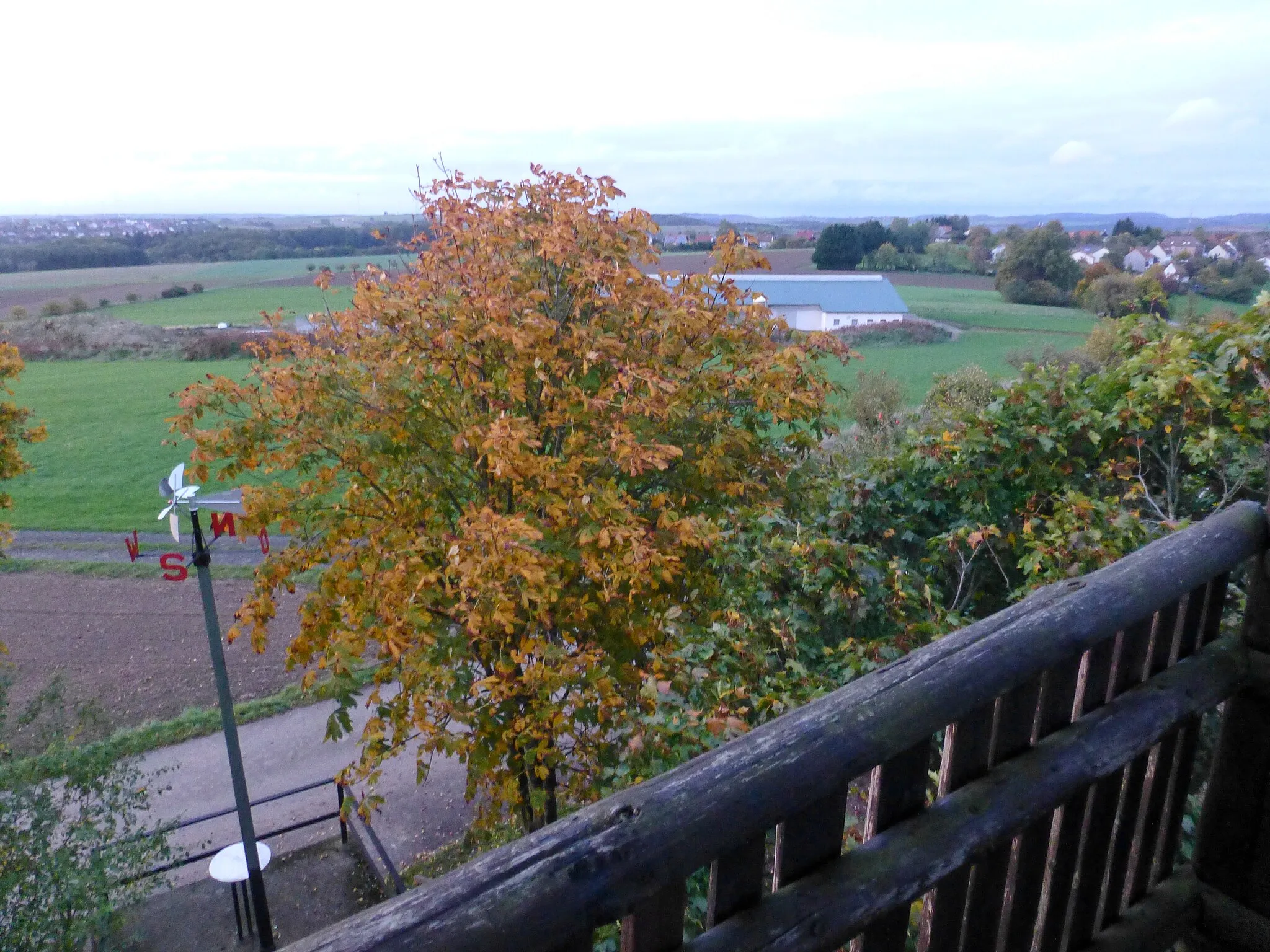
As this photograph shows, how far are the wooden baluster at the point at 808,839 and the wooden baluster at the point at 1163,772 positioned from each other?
3.21ft

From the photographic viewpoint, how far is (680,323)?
5.68 meters

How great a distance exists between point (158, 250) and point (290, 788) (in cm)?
→ 1498

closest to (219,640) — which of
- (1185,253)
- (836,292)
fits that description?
(1185,253)

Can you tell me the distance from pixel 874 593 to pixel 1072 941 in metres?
2.44

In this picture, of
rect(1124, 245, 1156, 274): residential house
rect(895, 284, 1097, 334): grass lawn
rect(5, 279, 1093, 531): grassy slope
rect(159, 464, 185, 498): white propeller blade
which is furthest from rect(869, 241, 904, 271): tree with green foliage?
rect(159, 464, 185, 498): white propeller blade

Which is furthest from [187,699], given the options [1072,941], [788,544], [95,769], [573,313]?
[1072,941]

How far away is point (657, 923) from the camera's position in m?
0.87

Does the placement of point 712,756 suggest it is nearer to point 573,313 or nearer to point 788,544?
point 788,544

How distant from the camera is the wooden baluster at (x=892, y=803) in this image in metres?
1.10

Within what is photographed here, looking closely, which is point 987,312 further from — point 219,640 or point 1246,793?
point 1246,793

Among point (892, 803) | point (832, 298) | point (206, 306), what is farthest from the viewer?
point (206, 306)

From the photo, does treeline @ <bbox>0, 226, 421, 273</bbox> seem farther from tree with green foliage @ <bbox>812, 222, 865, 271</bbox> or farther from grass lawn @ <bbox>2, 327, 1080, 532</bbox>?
tree with green foliage @ <bbox>812, 222, 865, 271</bbox>

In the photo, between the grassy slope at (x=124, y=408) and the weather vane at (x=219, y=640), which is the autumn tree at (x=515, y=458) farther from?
the grassy slope at (x=124, y=408)

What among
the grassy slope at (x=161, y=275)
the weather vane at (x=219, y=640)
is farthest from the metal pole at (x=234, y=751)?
the grassy slope at (x=161, y=275)
